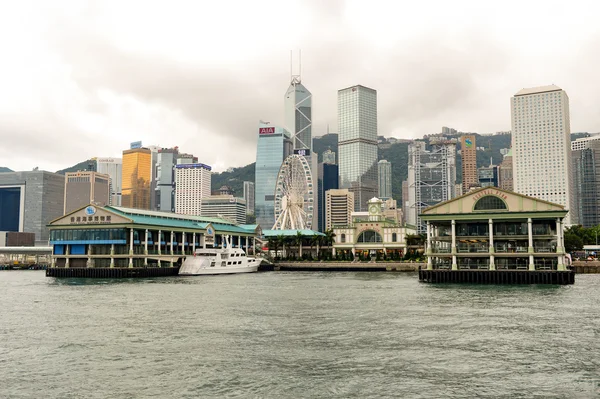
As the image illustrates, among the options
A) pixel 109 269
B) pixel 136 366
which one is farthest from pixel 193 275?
pixel 136 366

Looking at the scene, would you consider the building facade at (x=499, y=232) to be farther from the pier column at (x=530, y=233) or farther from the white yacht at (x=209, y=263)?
the white yacht at (x=209, y=263)

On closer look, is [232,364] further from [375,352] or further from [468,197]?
[468,197]

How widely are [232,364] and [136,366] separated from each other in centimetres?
613

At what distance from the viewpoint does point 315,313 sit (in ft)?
196

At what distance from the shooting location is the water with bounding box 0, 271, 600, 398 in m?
31.6

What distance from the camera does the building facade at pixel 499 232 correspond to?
101125 mm

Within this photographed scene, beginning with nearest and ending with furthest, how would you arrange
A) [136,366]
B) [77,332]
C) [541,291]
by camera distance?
[136,366]
[77,332]
[541,291]

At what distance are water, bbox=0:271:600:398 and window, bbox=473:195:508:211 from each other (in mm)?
35053

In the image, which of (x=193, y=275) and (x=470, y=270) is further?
(x=193, y=275)

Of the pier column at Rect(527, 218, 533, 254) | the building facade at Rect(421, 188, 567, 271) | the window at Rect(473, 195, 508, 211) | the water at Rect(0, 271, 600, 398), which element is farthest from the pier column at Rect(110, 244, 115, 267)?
the pier column at Rect(527, 218, 533, 254)

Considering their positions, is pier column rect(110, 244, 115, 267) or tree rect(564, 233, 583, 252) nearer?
pier column rect(110, 244, 115, 267)

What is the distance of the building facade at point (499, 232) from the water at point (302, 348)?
103ft

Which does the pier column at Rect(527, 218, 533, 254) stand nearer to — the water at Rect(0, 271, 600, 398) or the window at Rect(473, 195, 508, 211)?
the window at Rect(473, 195, 508, 211)

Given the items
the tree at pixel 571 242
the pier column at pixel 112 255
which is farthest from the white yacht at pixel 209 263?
the tree at pixel 571 242
